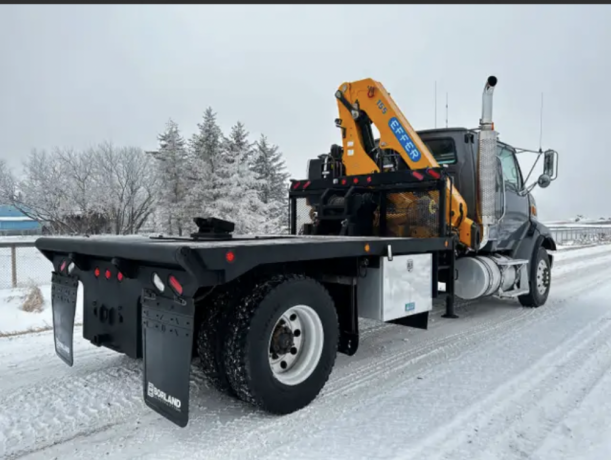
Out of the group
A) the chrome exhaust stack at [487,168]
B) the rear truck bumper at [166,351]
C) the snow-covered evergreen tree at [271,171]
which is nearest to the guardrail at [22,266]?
the rear truck bumper at [166,351]

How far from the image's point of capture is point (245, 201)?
2695cm

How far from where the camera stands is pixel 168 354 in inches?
111

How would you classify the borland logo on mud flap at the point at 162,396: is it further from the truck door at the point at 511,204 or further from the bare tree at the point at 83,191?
the bare tree at the point at 83,191

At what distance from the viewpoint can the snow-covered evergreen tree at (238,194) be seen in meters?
26.4

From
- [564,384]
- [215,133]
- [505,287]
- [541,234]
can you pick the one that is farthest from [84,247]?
[215,133]

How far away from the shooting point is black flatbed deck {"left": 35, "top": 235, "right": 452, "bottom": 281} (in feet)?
8.49

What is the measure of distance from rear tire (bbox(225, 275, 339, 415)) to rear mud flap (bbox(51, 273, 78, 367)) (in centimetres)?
166

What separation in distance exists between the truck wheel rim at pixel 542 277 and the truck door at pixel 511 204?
28.9 inches

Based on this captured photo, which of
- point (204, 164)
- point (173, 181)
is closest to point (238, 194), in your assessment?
point (204, 164)

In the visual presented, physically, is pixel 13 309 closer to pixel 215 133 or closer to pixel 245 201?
pixel 245 201

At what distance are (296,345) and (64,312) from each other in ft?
6.97

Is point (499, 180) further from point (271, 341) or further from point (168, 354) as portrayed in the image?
point (168, 354)

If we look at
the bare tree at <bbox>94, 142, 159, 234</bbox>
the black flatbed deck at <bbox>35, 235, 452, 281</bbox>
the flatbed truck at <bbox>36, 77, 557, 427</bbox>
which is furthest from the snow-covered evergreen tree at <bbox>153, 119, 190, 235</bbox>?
the black flatbed deck at <bbox>35, 235, 452, 281</bbox>

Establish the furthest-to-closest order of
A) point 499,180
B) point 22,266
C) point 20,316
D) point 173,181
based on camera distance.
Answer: point 173,181
point 22,266
point 20,316
point 499,180
